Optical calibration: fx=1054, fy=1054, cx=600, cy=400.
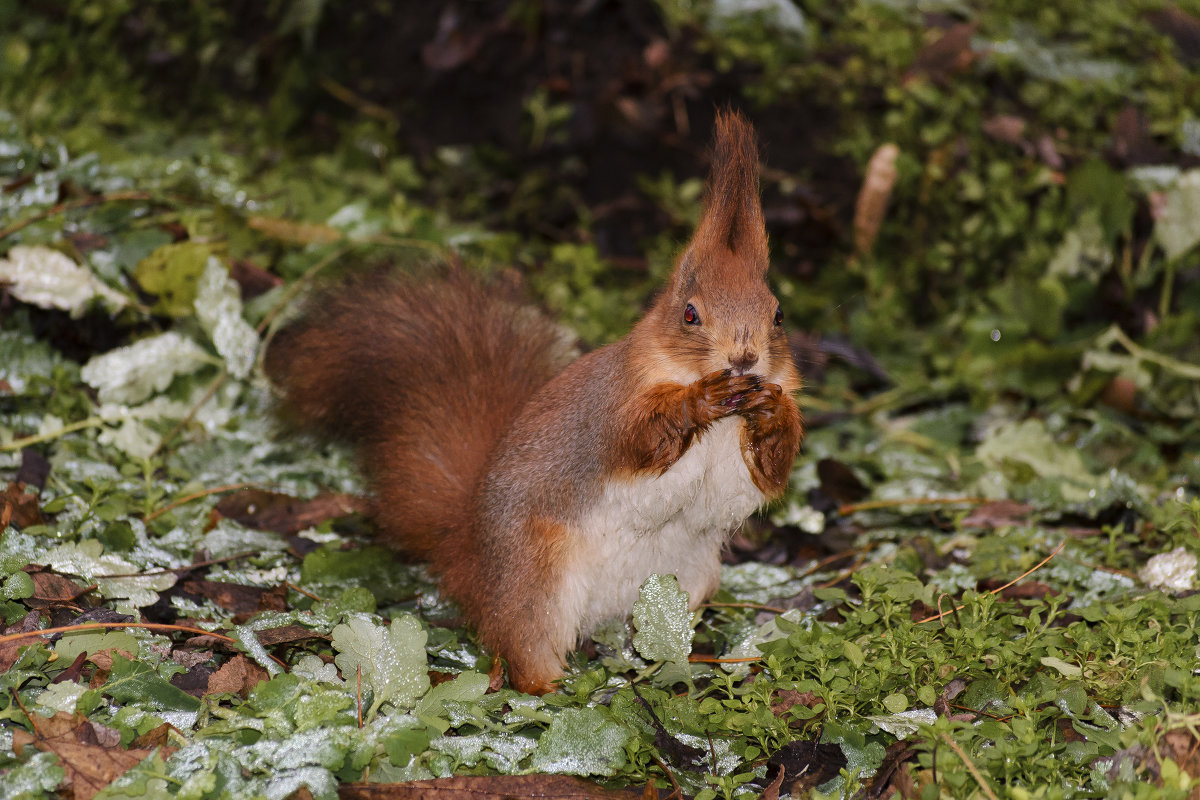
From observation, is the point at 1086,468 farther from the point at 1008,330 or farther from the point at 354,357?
the point at 354,357

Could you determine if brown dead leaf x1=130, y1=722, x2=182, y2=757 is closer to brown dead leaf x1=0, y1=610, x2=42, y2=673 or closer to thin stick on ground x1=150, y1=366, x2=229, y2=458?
brown dead leaf x1=0, y1=610, x2=42, y2=673

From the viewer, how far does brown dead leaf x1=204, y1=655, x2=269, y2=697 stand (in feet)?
6.55

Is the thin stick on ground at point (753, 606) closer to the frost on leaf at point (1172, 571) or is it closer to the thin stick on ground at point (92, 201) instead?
the frost on leaf at point (1172, 571)

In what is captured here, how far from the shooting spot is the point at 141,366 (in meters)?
3.00

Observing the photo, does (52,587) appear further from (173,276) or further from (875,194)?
(875,194)

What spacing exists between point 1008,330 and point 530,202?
1.97 meters

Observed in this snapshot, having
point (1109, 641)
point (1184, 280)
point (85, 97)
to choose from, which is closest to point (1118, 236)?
point (1184, 280)

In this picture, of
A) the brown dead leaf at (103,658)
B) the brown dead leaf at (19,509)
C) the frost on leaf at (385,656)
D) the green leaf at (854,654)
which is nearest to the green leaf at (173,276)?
the brown dead leaf at (19,509)

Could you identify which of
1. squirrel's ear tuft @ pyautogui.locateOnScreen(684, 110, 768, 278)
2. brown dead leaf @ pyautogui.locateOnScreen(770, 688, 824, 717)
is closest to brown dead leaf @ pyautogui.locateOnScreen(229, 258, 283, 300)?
squirrel's ear tuft @ pyautogui.locateOnScreen(684, 110, 768, 278)

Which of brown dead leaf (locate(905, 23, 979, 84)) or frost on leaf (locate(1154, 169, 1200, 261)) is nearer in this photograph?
frost on leaf (locate(1154, 169, 1200, 261))

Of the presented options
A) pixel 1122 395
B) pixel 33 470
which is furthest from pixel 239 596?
pixel 1122 395

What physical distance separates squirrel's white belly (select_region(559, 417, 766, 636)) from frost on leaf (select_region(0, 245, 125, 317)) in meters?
1.81

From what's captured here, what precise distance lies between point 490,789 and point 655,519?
0.61m

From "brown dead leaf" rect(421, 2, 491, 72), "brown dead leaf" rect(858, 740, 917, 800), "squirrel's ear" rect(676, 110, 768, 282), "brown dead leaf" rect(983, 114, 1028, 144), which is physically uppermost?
"brown dead leaf" rect(421, 2, 491, 72)
